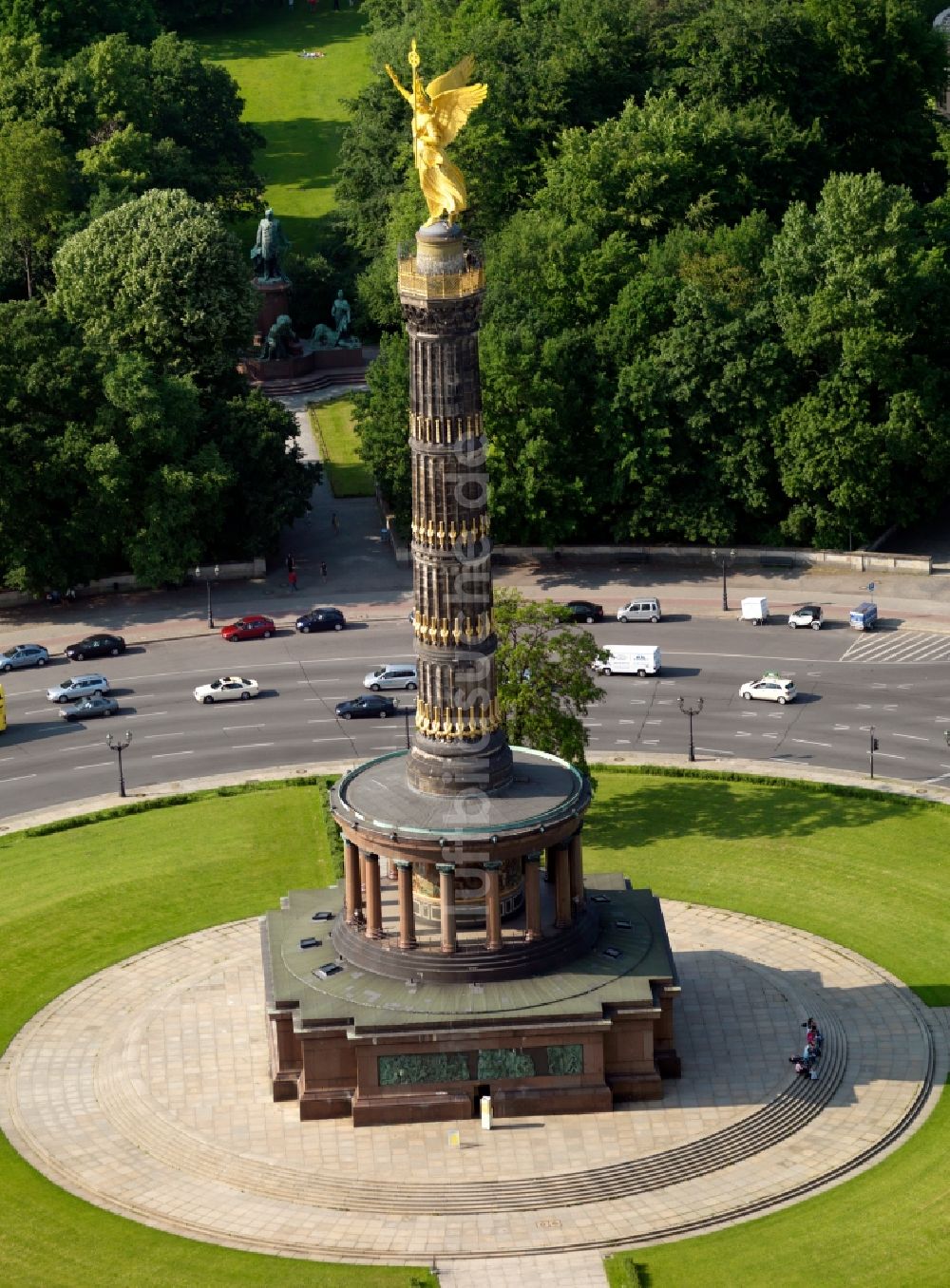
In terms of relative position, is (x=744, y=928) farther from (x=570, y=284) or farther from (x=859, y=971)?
(x=570, y=284)

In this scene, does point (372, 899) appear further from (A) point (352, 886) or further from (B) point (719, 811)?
(B) point (719, 811)

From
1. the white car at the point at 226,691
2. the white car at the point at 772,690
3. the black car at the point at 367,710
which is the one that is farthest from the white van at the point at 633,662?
the white car at the point at 226,691

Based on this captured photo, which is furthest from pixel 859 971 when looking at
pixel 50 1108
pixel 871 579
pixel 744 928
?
pixel 871 579

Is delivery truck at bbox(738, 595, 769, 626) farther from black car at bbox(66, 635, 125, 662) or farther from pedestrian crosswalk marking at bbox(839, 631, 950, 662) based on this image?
black car at bbox(66, 635, 125, 662)

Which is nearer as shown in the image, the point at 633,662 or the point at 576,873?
the point at 576,873

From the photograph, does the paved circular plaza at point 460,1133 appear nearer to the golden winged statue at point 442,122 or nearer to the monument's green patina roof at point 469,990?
the monument's green patina roof at point 469,990

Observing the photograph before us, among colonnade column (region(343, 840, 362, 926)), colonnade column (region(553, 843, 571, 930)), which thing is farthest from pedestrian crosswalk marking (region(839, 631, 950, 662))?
colonnade column (region(343, 840, 362, 926))

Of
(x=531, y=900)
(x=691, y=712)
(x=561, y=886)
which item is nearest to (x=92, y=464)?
(x=691, y=712)
